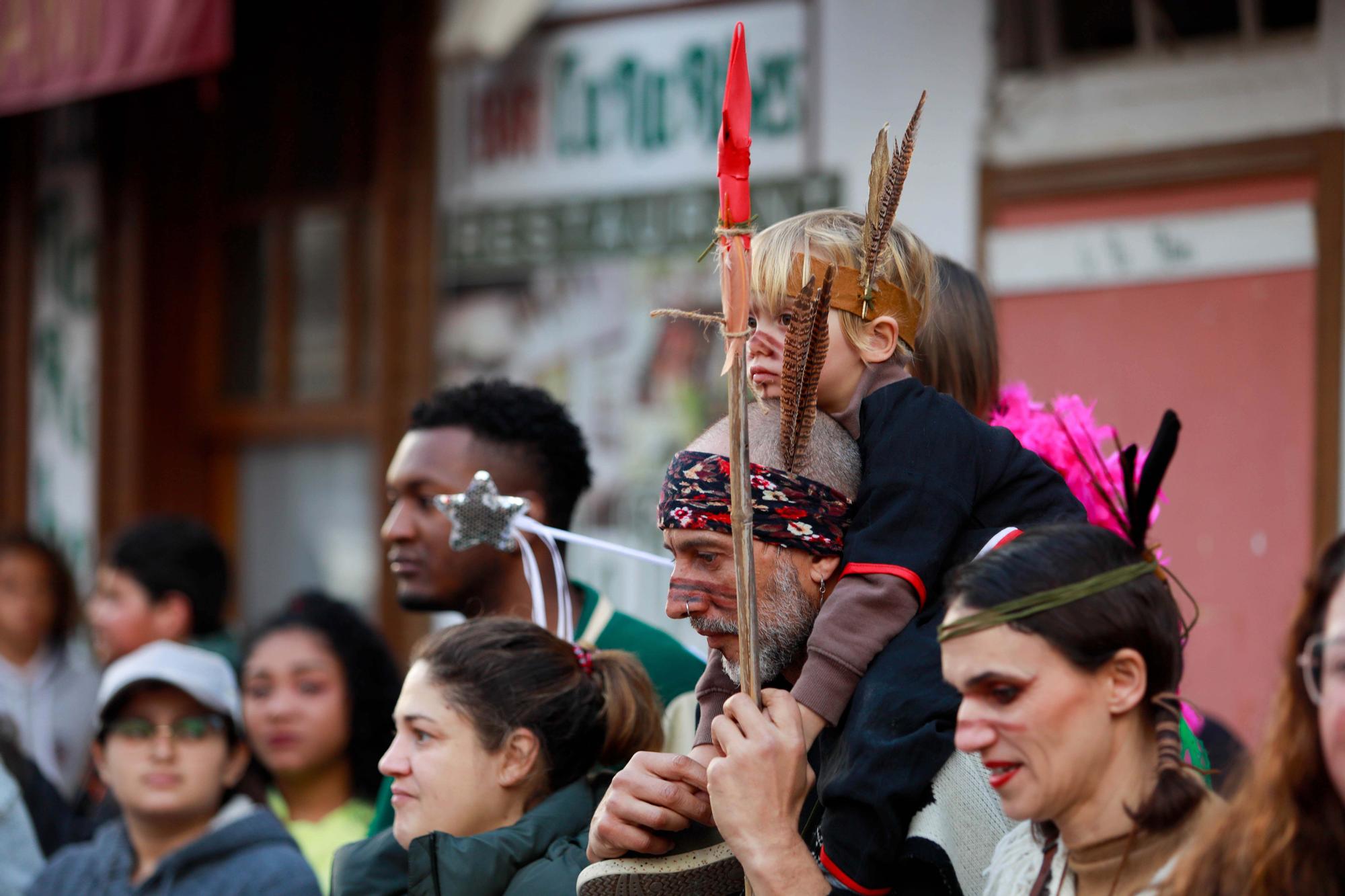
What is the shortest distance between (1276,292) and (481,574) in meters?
3.07

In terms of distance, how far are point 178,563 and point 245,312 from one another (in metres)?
2.76

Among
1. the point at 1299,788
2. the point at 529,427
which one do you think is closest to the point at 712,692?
the point at 1299,788

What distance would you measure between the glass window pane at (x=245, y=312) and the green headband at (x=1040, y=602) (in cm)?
650

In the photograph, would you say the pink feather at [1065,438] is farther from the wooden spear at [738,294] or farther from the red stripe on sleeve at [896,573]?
the wooden spear at [738,294]

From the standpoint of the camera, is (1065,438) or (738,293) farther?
(1065,438)

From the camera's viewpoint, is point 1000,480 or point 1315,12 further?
point 1315,12

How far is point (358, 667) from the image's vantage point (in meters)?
4.85

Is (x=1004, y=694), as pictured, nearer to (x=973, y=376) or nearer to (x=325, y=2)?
(x=973, y=376)

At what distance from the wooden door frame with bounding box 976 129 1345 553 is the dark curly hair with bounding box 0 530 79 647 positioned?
415 centimetres

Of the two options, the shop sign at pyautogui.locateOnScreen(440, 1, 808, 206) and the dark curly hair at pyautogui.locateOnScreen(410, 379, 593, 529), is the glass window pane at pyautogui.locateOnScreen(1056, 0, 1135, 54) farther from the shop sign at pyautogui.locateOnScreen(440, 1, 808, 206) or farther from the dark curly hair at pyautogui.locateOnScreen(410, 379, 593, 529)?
the dark curly hair at pyautogui.locateOnScreen(410, 379, 593, 529)

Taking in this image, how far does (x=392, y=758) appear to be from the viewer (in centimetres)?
314

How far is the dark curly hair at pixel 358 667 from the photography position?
15.7 ft

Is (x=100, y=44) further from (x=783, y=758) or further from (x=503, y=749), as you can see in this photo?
(x=783, y=758)

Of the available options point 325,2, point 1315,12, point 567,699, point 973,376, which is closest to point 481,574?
point 567,699
